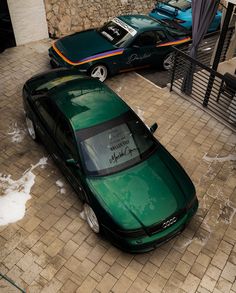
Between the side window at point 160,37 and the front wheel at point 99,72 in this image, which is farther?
the side window at point 160,37

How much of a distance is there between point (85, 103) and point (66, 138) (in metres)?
0.76

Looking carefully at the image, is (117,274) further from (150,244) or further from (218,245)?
(218,245)

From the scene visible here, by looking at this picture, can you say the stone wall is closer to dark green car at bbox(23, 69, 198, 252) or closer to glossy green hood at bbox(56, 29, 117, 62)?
glossy green hood at bbox(56, 29, 117, 62)

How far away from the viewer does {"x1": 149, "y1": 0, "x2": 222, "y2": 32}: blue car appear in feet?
39.3

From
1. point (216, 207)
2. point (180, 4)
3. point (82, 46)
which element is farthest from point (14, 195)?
point (180, 4)

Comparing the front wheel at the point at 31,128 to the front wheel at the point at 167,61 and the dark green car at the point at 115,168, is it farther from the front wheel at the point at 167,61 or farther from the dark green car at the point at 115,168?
the front wheel at the point at 167,61

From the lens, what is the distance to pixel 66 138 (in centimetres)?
554

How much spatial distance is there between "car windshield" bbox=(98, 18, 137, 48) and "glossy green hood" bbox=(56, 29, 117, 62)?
19 centimetres

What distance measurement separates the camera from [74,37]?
932cm

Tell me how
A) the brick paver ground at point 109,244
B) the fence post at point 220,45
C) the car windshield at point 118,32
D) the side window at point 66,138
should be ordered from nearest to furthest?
the brick paver ground at point 109,244
the side window at point 66,138
the fence post at point 220,45
the car windshield at point 118,32

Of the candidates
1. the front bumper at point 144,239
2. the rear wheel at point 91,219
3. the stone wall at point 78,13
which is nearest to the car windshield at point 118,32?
the stone wall at point 78,13

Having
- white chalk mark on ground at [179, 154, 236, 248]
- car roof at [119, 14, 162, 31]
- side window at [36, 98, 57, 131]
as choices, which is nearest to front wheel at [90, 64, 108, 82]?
car roof at [119, 14, 162, 31]

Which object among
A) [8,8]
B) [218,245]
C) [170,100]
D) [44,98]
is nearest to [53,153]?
[44,98]

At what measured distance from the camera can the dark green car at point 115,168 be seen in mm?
4816
